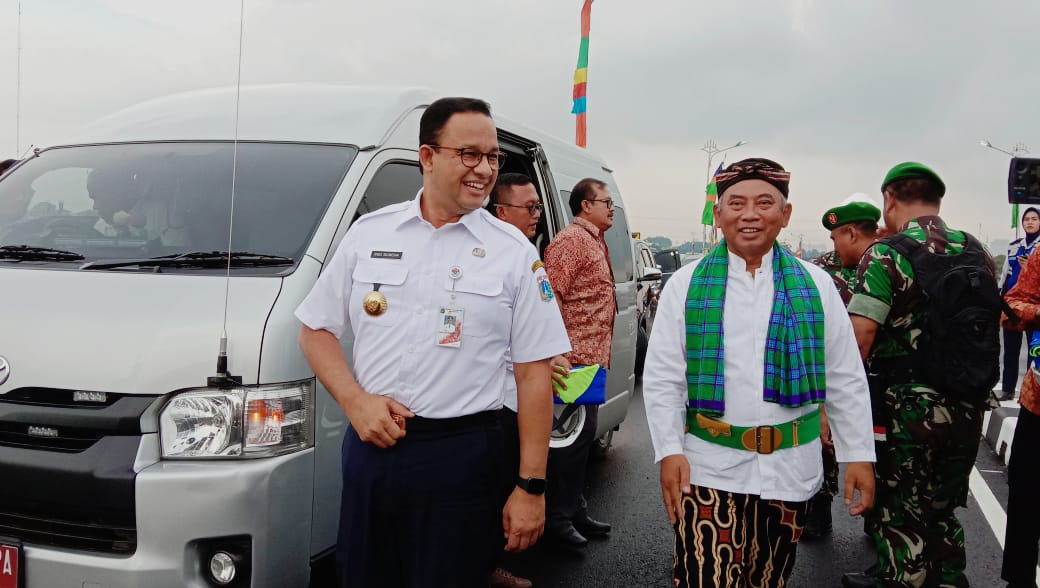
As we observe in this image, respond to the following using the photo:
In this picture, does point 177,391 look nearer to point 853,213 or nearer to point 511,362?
point 511,362

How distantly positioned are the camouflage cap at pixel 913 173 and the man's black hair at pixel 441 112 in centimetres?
208

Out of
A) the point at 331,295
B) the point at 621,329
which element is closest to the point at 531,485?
the point at 331,295

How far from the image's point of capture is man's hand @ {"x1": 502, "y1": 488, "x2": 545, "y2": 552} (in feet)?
7.47

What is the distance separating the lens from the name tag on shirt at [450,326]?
2.22 metres

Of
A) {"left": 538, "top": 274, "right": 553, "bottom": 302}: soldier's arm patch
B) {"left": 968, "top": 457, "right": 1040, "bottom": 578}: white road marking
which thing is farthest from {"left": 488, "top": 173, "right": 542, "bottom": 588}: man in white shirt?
{"left": 968, "top": 457, "right": 1040, "bottom": 578}: white road marking

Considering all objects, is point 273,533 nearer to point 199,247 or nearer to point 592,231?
point 199,247

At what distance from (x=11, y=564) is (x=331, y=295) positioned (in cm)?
138

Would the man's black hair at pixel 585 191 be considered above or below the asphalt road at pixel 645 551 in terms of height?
above

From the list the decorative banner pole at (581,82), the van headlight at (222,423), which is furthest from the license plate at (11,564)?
the decorative banner pole at (581,82)

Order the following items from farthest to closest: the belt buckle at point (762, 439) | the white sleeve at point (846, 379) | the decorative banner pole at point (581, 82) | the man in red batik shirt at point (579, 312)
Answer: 1. the decorative banner pole at point (581, 82)
2. the man in red batik shirt at point (579, 312)
3. the white sleeve at point (846, 379)
4. the belt buckle at point (762, 439)

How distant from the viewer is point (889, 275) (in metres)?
3.22

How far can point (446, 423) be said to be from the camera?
2.23 metres

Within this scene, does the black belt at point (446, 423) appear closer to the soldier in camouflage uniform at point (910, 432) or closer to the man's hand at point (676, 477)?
the man's hand at point (676, 477)

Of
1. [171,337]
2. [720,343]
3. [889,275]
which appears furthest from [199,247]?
[889,275]
